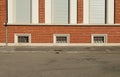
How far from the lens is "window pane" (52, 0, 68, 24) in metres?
21.9

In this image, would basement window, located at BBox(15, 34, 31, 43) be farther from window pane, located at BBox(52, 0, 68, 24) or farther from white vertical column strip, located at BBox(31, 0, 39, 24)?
window pane, located at BBox(52, 0, 68, 24)

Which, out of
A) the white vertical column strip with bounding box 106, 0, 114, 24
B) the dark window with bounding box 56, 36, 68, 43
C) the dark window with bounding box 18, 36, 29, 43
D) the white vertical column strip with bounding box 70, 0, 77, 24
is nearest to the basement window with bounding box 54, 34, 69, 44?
the dark window with bounding box 56, 36, 68, 43

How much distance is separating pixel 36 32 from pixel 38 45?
883 mm

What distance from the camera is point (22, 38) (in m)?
22.2

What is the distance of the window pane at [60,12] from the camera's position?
71.9ft

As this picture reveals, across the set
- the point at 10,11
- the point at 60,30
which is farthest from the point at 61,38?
the point at 10,11

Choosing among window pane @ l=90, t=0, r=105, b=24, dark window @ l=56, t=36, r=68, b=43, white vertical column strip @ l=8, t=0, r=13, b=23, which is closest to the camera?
white vertical column strip @ l=8, t=0, r=13, b=23

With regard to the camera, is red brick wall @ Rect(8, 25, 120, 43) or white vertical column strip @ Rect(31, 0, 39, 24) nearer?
white vertical column strip @ Rect(31, 0, 39, 24)

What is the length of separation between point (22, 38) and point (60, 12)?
3144 mm

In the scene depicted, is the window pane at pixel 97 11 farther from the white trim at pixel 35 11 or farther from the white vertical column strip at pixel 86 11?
the white trim at pixel 35 11

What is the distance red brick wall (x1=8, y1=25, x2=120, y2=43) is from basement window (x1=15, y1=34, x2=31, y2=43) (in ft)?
0.92

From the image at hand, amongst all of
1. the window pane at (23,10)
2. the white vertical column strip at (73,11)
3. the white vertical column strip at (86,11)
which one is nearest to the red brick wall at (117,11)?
the white vertical column strip at (86,11)

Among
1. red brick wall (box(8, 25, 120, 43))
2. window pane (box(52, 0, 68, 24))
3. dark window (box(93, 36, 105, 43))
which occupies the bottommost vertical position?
dark window (box(93, 36, 105, 43))

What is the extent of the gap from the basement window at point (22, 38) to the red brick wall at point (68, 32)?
0.28 m
